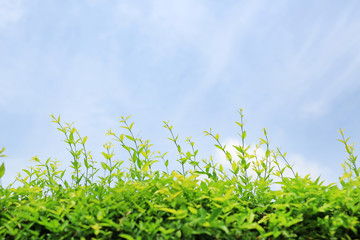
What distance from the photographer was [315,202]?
3.46 m

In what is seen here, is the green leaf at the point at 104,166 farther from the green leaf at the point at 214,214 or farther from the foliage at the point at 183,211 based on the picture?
the green leaf at the point at 214,214

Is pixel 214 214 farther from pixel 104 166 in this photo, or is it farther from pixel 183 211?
pixel 104 166

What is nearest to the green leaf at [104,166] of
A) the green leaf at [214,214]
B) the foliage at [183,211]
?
the foliage at [183,211]

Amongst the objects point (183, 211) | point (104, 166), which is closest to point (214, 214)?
point (183, 211)

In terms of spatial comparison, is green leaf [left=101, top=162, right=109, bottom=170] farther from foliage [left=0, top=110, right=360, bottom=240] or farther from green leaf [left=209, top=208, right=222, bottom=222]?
green leaf [left=209, top=208, right=222, bottom=222]

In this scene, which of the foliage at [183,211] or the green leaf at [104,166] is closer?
the foliage at [183,211]

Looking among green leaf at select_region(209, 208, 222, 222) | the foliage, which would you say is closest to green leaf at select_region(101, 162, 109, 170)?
the foliage

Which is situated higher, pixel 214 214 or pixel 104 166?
pixel 104 166

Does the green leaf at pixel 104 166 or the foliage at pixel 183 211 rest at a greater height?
the green leaf at pixel 104 166

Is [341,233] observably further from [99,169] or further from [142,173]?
[99,169]

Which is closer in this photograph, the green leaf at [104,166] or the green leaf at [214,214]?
the green leaf at [214,214]

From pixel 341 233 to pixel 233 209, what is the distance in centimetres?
106

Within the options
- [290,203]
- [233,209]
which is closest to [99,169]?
[233,209]

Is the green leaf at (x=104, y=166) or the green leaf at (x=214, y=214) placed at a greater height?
the green leaf at (x=104, y=166)
